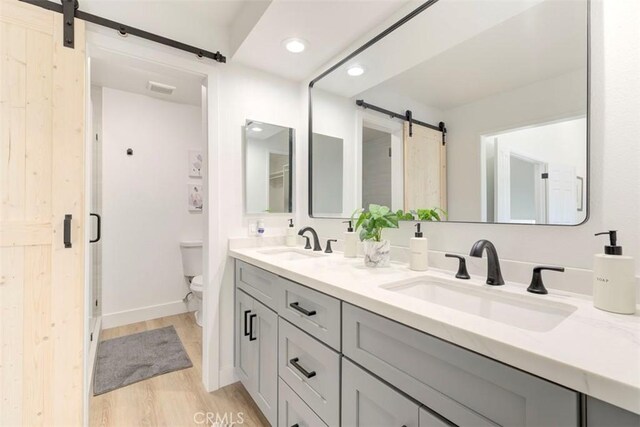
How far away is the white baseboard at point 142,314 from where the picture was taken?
2703 mm

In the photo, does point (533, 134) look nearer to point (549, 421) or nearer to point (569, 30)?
point (569, 30)

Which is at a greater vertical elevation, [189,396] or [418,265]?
[418,265]

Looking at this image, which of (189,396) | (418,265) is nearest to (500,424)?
(418,265)

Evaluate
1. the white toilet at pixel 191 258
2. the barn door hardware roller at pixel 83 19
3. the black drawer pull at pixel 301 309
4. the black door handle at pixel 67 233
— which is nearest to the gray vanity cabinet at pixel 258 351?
the black drawer pull at pixel 301 309

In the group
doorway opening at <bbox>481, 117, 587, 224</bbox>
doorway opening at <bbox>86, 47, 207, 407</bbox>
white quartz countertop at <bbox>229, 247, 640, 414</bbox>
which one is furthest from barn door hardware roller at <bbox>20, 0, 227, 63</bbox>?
doorway opening at <bbox>481, 117, 587, 224</bbox>

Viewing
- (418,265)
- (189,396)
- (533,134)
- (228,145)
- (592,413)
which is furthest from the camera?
(228,145)

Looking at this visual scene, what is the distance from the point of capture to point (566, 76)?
3.05 ft

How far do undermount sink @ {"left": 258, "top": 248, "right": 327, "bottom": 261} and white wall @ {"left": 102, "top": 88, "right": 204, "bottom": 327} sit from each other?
165cm

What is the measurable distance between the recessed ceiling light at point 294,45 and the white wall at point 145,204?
1.85m

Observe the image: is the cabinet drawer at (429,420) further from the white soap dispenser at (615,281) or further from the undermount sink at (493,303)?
the white soap dispenser at (615,281)

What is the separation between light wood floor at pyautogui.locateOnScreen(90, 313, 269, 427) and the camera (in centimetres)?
156

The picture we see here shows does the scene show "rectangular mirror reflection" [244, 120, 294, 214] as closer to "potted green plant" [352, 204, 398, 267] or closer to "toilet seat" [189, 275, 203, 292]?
"potted green plant" [352, 204, 398, 267]

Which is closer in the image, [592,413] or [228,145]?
[592,413]

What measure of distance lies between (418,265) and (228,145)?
4.67ft
